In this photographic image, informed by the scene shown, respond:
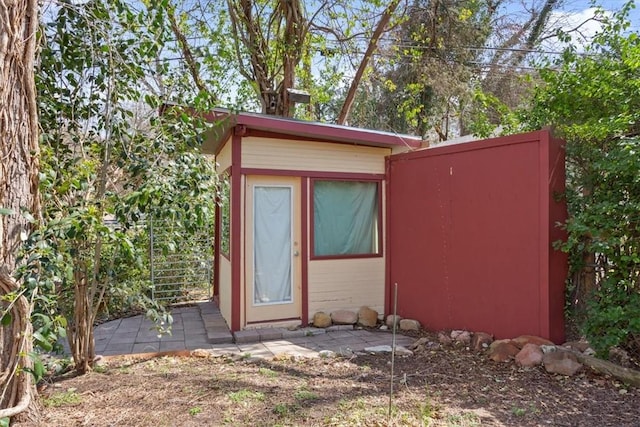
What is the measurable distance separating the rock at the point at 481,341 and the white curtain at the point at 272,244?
2.20 metres

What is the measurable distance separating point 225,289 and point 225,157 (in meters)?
1.77

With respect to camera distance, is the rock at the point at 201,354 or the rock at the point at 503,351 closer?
the rock at the point at 503,351

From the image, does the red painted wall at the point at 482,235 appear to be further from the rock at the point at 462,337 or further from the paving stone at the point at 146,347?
the paving stone at the point at 146,347

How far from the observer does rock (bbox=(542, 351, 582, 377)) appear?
3557 millimetres

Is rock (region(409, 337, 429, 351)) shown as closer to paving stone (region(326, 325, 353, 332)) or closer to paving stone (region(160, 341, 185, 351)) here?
paving stone (region(326, 325, 353, 332))

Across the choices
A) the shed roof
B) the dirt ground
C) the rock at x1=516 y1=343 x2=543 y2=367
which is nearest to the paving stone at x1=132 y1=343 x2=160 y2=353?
the dirt ground

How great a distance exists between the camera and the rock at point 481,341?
437 centimetres

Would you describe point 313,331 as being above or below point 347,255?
below

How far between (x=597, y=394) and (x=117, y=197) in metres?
3.64

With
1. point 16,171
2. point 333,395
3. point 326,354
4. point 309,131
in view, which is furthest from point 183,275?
point 16,171

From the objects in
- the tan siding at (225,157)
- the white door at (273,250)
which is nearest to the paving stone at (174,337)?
the white door at (273,250)

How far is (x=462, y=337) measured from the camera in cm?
460

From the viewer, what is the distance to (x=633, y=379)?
329cm

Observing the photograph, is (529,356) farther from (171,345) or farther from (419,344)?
(171,345)
